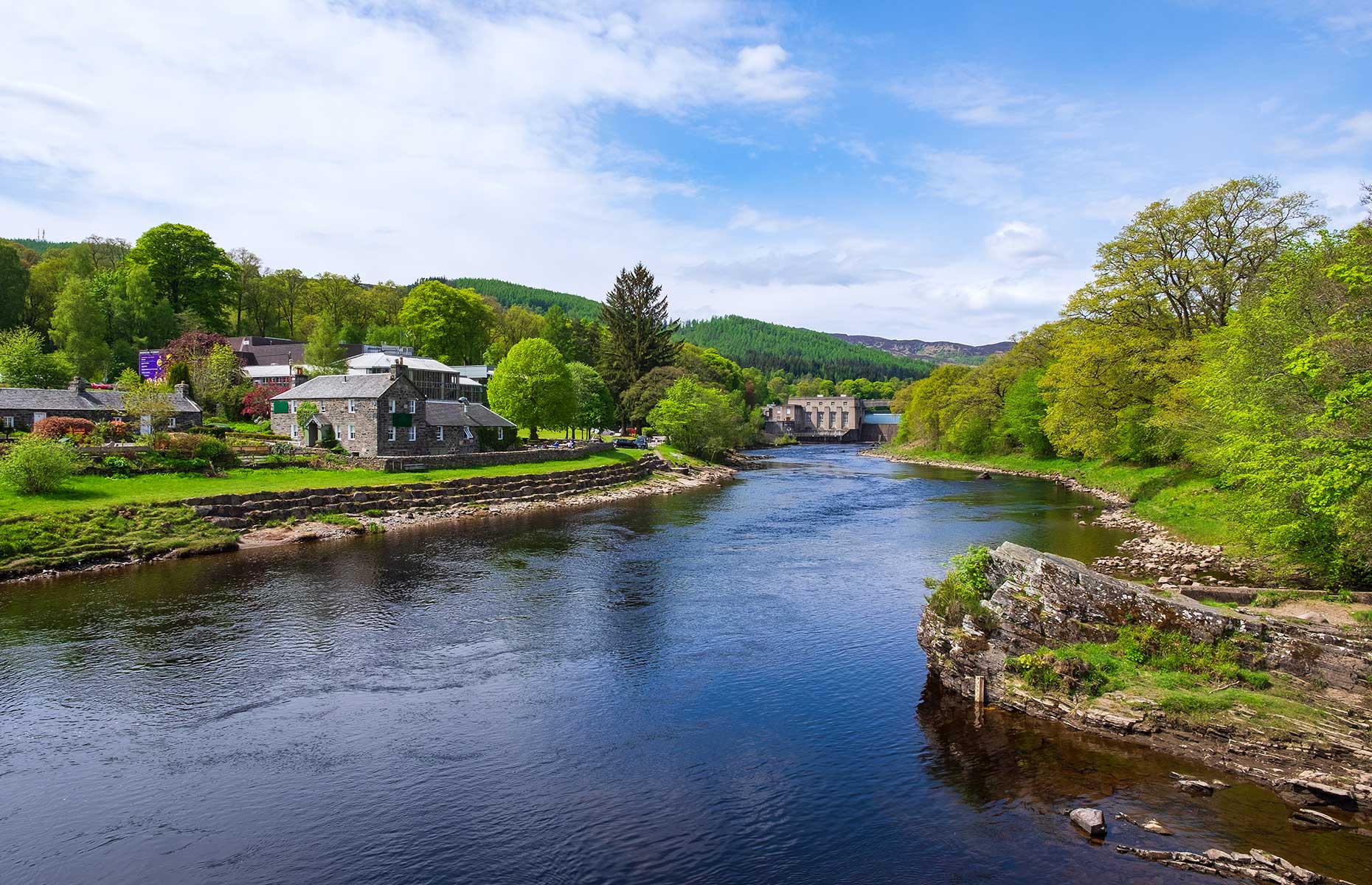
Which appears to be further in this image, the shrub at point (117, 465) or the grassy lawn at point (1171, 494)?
the shrub at point (117, 465)

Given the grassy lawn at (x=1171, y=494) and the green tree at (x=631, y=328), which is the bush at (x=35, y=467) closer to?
the grassy lawn at (x=1171, y=494)

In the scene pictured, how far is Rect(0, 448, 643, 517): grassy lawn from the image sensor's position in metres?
35.1

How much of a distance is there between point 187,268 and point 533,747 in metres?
94.8

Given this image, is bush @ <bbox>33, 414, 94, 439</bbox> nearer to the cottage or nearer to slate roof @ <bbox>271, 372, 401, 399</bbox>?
the cottage

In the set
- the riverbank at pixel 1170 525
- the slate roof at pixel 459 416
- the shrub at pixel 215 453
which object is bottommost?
the riverbank at pixel 1170 525

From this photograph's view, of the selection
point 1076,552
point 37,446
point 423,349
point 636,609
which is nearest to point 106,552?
point 37,446

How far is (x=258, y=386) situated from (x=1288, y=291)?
73.9 metres

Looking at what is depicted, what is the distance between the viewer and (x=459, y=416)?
61.0 m

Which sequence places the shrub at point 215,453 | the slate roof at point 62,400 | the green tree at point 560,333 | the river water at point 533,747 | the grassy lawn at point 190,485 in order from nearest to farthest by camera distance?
1. the river water at point 533,747
2. the grassy lawn at point 190,485
3. the shrub at point 215,453
4. the slate roof at point 62,400
5. the green tree at point 560,333

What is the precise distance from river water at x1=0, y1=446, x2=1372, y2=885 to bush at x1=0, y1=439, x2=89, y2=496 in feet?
31.6

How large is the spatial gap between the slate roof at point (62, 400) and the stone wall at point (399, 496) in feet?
73.5

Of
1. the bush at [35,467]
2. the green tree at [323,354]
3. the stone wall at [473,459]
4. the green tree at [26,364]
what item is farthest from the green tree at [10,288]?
the bush at [35,467]

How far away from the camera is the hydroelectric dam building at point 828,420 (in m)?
164

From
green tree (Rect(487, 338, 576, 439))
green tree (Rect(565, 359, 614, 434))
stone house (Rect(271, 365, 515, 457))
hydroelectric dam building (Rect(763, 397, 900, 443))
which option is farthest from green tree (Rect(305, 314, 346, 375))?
hydroelectric dam building (Rect(763, 397, 900, 443))
